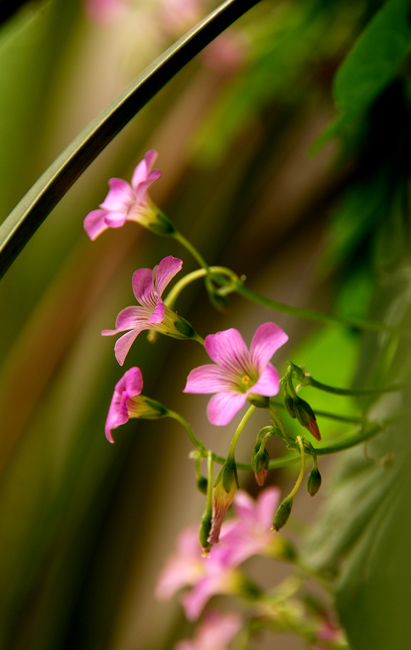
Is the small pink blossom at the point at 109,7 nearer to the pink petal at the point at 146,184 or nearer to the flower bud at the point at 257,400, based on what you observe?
the pink petal at the point at 146,184

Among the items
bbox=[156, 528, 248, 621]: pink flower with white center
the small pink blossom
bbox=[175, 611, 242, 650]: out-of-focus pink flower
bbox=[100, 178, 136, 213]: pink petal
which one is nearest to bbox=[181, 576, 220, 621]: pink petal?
bbox=[156, 528, 248, 621]: pink flower with white center

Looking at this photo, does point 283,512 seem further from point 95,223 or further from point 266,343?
point 95,223

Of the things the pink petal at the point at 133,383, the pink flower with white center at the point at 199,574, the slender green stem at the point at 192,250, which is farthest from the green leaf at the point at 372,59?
the pink flower with white center at the point at 199,574

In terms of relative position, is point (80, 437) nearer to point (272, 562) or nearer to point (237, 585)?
point (272, 562)

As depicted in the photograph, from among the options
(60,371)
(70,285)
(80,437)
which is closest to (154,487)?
(80,437)

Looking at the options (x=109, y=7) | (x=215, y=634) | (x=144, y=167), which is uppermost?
(x=109, y=7)

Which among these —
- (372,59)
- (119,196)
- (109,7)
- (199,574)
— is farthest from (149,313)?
(109,7)

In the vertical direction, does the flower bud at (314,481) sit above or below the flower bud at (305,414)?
below
